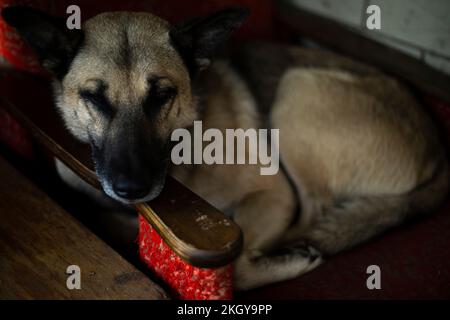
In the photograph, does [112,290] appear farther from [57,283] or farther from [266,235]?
[266,235]

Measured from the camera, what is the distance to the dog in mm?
1575

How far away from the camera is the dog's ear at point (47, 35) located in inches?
59.1

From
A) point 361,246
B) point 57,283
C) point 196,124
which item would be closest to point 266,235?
point 361,246

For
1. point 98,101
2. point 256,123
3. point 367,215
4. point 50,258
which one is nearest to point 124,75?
point 98,101

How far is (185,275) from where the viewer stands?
1.36 meters

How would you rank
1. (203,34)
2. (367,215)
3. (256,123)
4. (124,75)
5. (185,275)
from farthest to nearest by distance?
(256,123) < (367,215) < (203,34) < (124,75) < (185,275)

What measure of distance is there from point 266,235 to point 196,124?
0.54 metres

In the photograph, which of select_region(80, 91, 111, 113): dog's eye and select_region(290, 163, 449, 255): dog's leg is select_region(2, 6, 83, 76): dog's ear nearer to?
select_region(80, 91, 111, 113): dog's eye

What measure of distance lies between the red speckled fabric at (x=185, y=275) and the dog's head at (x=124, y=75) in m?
0.15

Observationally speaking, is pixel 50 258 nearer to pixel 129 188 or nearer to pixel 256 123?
pixel 129 188

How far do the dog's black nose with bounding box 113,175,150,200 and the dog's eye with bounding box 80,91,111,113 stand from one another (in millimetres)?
265

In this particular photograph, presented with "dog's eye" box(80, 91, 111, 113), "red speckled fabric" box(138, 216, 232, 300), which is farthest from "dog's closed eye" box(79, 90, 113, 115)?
"red speckled fabric" box(138, 216, 232, 300)

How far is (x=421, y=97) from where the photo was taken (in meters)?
2.32

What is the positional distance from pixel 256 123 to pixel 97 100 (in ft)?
2.70
